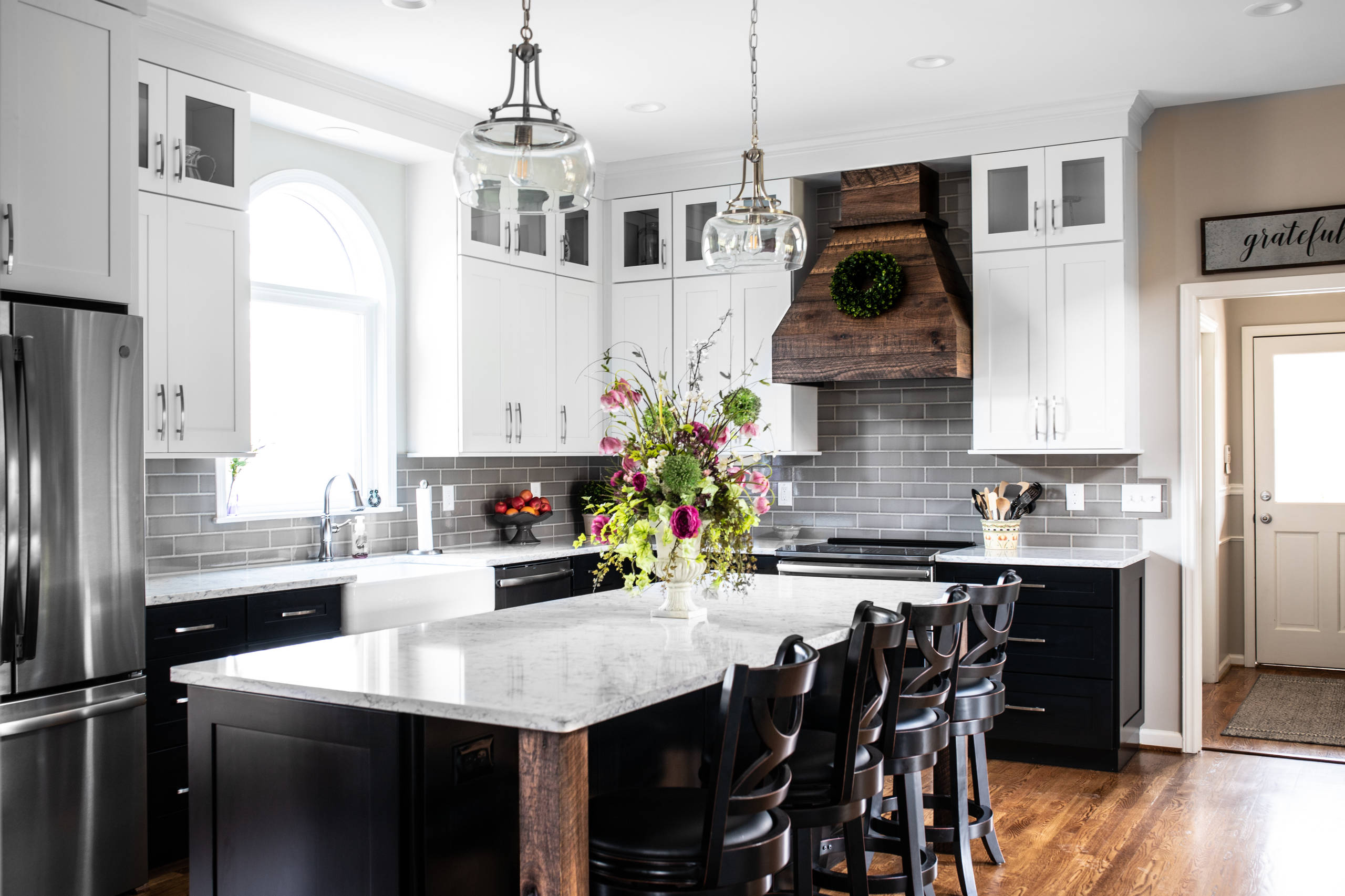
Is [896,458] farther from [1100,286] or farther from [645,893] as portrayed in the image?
[645,893]

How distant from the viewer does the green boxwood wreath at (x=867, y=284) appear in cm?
511

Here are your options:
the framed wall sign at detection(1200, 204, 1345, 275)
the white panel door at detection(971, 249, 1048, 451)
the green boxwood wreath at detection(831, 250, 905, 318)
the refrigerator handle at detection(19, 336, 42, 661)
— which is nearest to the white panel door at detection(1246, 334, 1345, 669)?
the framed wall sign at detection(1200, 204, 1345, 275)

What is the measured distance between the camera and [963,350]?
512cm

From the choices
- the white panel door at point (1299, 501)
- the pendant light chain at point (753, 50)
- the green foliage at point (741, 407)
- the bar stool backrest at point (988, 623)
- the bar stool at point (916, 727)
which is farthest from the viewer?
the white panel door at point (1299, 501)

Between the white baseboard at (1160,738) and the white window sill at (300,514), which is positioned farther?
the white baseboard at (1160,738)

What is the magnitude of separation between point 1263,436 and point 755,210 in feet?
17.2

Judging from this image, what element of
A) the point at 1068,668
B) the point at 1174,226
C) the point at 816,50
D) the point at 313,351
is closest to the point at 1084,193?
the point at 1174,226

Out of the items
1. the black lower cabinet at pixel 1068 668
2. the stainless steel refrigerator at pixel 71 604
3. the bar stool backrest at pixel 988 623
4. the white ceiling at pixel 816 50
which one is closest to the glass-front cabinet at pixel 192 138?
the white ceiling at pixel 816 50

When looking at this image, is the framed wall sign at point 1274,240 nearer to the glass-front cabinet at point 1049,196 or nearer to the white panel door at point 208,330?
the glass-front cabinet at point 1049,196

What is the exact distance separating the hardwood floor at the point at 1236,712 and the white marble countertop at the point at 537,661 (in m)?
2.64

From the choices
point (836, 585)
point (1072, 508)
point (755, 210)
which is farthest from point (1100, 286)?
point (755, 210)

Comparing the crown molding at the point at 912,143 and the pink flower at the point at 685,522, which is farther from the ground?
the crown molding at the point at 912,143

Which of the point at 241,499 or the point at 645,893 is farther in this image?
the point at 241,499

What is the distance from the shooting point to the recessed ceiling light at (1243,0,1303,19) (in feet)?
12.5
